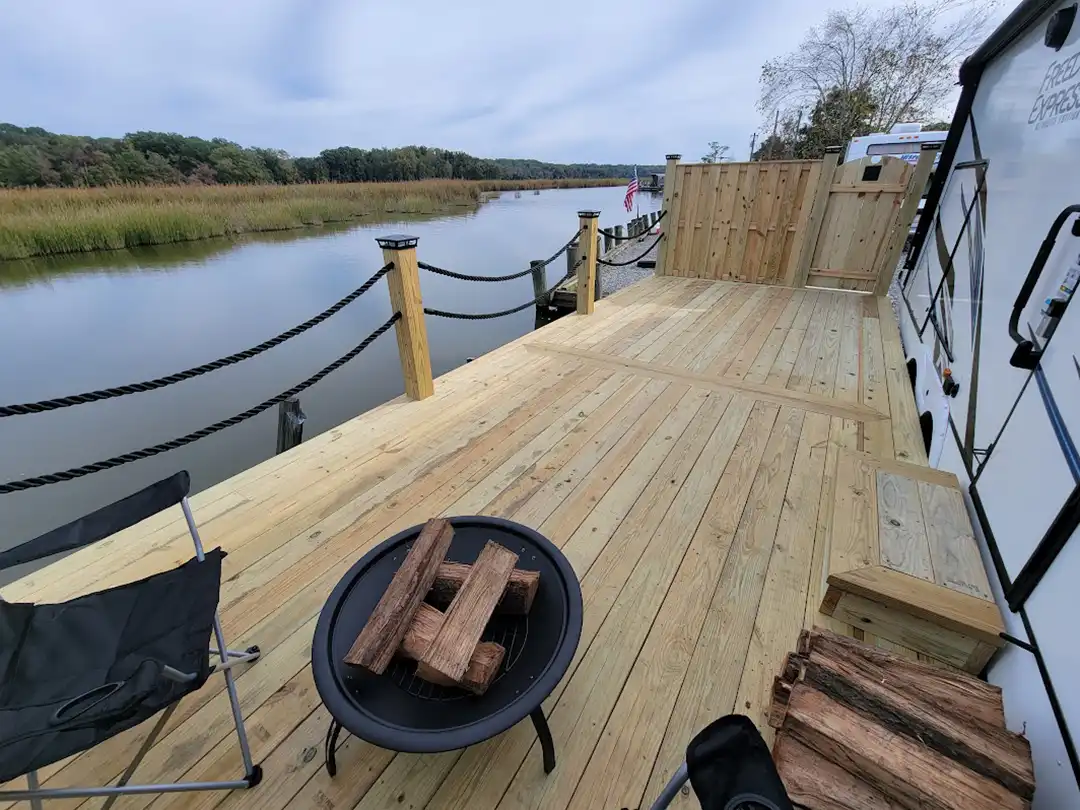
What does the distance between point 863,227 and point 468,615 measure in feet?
20.3

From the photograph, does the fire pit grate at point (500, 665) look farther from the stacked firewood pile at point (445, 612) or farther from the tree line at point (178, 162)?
the tree line at point (178, 162)

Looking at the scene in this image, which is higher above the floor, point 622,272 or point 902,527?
point 902,527

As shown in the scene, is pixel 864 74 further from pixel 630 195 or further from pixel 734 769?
pixel 734 769

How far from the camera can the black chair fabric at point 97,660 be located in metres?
0.79

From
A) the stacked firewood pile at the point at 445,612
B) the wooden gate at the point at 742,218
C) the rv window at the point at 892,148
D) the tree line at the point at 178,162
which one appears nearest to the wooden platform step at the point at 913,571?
the stacked firewood pile at the point at 445,612

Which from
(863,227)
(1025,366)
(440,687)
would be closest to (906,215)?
(863,227)

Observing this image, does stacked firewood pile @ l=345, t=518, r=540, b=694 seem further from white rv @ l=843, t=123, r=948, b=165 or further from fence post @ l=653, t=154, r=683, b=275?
white rv @ l=843, t=123, r=948, b=165

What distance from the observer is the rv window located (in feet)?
31.2

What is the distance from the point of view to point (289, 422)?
9.57 feet

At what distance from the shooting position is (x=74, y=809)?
1035 millimetres

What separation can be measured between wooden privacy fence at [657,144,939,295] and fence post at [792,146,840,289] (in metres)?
0.01

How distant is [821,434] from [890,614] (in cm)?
140

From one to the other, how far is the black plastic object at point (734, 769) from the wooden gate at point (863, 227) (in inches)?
243

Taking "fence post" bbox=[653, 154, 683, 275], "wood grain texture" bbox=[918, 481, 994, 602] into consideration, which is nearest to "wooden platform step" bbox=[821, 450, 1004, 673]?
"wood grain texture" bbox=[918, 481, 994, 602]
